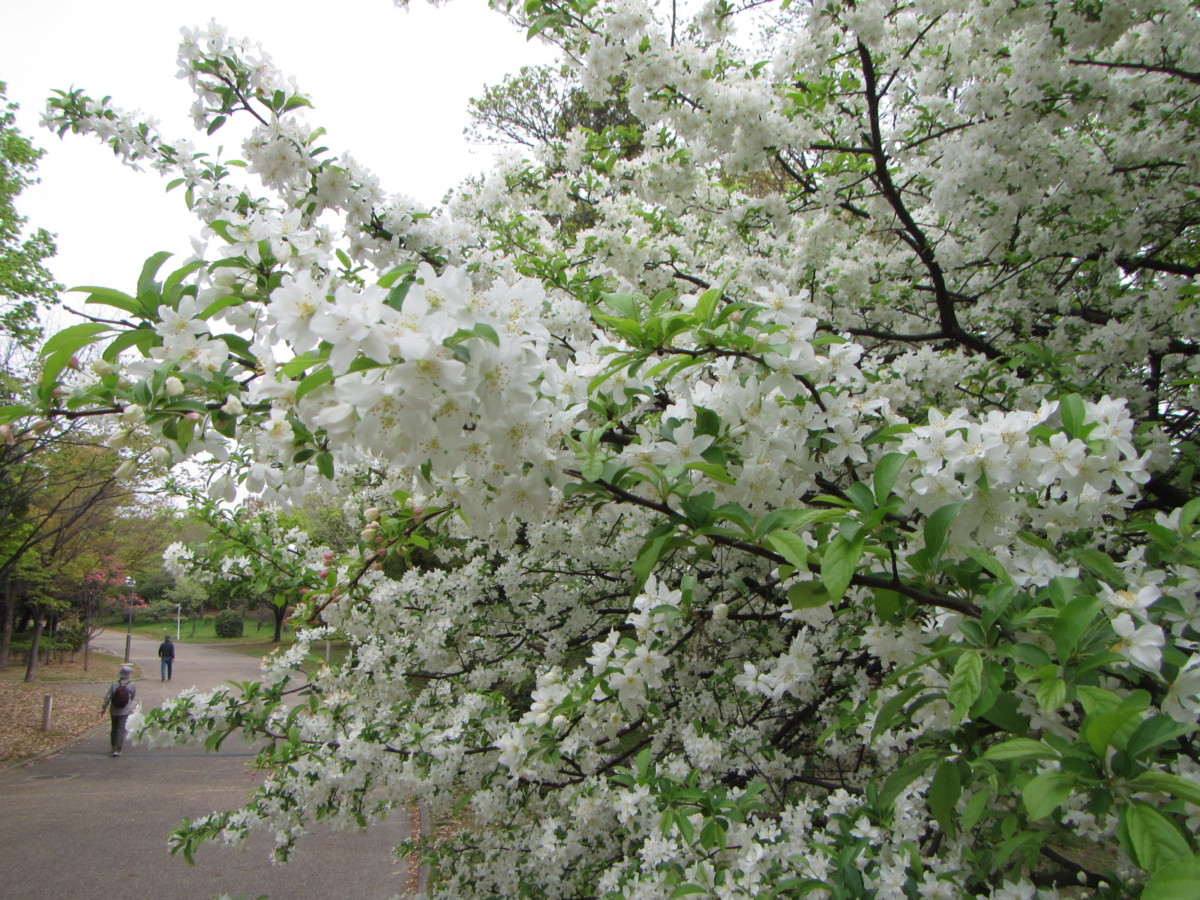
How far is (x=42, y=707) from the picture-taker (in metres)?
14.4

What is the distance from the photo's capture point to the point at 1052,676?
121 centimetres

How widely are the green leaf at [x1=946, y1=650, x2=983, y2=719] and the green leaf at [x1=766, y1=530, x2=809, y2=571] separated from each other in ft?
1.02

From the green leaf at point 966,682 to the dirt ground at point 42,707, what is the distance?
14668 mm

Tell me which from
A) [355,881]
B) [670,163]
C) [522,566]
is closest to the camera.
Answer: [522,566]

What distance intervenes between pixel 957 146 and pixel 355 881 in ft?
26.4

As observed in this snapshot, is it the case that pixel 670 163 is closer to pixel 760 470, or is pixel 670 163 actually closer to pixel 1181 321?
pixel 1181 321

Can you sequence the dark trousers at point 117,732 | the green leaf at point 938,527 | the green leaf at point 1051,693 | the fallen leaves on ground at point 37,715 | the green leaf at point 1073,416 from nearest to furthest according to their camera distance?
1. the green leaf at point 1051,693
2. the green leaf at point 938,527
3. the green leaf at point 1073,416
4. the dark trousers at point 117,732
5. the fallen leaves on ground at point 37,715

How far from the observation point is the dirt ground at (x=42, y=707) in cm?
1209

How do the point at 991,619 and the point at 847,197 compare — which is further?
the point at 847,197

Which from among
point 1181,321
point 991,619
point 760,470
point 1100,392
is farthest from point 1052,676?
point 1181,321

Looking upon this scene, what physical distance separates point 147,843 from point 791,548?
9379 mm

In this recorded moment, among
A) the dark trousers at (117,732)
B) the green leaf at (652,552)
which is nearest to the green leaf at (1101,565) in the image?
the green leaf at (652,552)

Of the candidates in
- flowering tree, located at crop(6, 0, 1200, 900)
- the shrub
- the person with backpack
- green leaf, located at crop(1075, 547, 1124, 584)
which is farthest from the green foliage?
the shrub

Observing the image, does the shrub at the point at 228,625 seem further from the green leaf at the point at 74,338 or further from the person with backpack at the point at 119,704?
the green leaf at the point at 74,338
